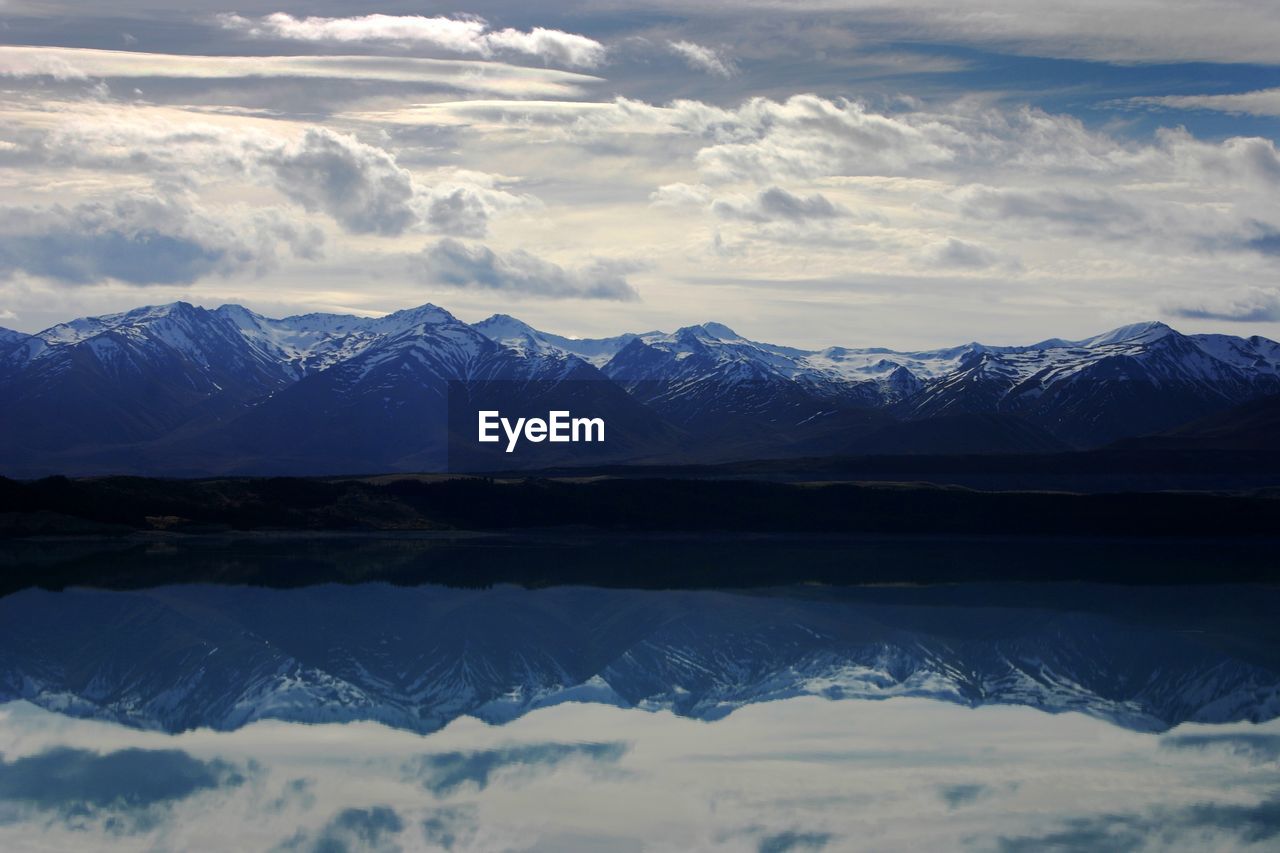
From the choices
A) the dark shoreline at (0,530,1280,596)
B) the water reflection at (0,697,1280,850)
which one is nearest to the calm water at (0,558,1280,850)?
the water reflection at (0,697,1280,850)

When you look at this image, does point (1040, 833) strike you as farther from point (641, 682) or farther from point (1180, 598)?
point (1180, 598)

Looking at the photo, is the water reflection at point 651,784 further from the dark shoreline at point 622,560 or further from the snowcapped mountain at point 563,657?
the dark shoreline at point 622,560

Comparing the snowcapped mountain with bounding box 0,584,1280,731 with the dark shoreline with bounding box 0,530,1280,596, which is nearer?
the snowcapped mountain with bounding box 0,584,1280,731

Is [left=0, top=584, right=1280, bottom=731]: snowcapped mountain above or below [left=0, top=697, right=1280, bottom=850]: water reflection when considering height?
below

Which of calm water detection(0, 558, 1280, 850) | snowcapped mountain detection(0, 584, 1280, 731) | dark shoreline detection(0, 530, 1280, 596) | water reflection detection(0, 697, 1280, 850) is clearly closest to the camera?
water reflection detection(0, 697, 1280, 850)

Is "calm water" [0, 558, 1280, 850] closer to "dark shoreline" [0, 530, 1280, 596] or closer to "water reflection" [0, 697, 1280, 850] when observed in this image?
"water reflection" [0, 697, 1280, 850]

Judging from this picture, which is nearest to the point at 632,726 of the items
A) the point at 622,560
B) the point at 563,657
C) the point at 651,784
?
the point at 651,784

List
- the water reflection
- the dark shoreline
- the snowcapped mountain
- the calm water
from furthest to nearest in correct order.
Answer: the dark shoreline → the snowcapped mountain → the calm water → the water reflection
